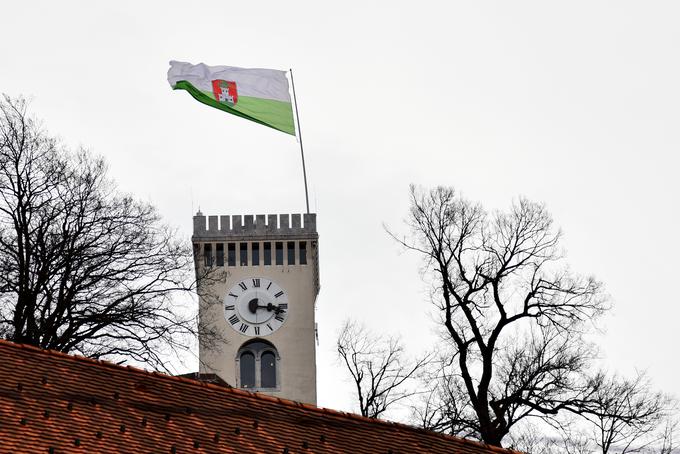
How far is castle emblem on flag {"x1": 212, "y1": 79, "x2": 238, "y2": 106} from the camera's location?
3074 inches

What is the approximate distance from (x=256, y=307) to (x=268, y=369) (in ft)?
10.7

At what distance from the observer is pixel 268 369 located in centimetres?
10300

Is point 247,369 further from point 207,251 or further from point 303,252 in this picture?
point 303,252

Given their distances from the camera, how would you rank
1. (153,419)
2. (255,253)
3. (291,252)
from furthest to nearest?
1. (291,252)
2. (255,253)
3. (153,419)

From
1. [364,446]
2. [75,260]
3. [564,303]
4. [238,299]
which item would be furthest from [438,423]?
[238,299]

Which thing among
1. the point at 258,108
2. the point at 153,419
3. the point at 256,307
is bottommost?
the point at 153,419

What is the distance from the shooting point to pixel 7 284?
5200 centimetres

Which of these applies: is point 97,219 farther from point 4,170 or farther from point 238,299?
point 238,299

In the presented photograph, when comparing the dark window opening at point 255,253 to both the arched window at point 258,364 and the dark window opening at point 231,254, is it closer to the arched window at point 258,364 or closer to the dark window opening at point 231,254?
the dark window opening at point 231,254

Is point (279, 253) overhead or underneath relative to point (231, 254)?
overhead

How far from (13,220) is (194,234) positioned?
51671 mm

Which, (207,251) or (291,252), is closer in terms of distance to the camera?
(207,251)

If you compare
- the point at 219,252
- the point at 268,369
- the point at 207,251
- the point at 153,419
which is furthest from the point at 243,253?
the point at 153,419

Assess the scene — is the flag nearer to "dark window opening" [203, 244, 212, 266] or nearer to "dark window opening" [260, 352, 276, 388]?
"dark window opening" [203, 244, 212, 266]
